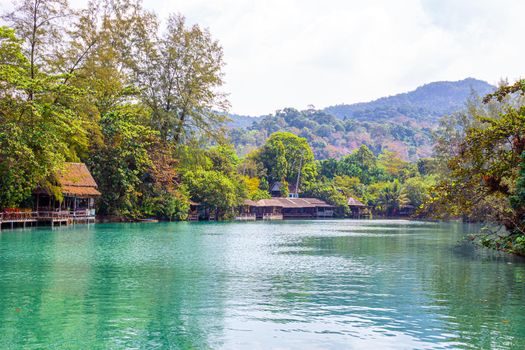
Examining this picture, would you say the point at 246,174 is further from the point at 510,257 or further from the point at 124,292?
the point at 124,292

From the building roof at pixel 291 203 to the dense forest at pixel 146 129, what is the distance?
5.98 feet

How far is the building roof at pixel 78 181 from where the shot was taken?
3494 cm

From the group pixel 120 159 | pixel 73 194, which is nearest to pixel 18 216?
pixel 73 194

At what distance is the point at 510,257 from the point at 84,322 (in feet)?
51.6

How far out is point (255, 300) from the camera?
37.7 feet

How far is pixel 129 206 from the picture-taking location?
42.3 m

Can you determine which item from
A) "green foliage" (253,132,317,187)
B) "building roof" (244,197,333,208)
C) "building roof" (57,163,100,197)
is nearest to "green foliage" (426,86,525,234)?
"building roof" (57,163,100,197)

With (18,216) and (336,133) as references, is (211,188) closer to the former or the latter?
(18,216)

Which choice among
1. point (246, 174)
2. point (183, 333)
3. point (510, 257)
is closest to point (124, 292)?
point (183, 333)

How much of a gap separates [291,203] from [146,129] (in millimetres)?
33969

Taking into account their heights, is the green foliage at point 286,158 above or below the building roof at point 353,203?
above

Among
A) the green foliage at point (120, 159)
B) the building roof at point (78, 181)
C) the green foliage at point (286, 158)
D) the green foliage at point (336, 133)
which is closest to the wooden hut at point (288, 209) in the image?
the green foliage at point (286, 158)

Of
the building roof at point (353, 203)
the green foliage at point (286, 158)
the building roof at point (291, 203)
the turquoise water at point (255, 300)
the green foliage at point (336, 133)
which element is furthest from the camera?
the green foliage at point (336, 133)

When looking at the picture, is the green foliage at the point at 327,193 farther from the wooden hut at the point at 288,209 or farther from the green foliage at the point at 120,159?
the green foliage at the point at 120,159
